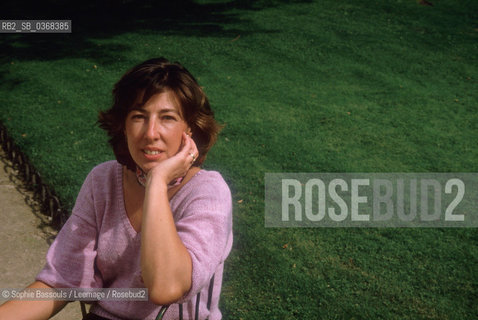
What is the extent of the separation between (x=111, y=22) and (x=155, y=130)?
10881mm

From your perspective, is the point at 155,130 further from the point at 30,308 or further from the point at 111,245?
the point at 30,308

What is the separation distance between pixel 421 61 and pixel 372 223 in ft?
19.4

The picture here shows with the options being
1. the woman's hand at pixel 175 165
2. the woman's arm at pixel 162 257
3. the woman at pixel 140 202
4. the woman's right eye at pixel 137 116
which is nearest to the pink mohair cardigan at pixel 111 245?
the woman at pixel 140 202

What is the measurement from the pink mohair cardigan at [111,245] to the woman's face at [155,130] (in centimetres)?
20

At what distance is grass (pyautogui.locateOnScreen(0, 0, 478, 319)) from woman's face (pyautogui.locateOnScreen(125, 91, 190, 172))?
2.01m

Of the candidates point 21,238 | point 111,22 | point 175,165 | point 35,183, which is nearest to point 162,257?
point 175,165

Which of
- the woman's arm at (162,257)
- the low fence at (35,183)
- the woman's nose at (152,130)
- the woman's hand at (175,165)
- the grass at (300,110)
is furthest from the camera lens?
the low fence at (35,183)

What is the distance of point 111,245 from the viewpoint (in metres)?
2.03

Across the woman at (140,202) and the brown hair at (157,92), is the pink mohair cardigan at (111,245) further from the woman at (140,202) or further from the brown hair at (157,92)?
the brown hair at (157,92)

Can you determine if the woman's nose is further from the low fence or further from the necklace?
the low fence

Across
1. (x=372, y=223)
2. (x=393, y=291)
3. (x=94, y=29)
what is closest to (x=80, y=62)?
(x=94, y=29)

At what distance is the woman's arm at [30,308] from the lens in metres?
1.84

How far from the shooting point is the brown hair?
196 centimetres

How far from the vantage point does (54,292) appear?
1.97 m
